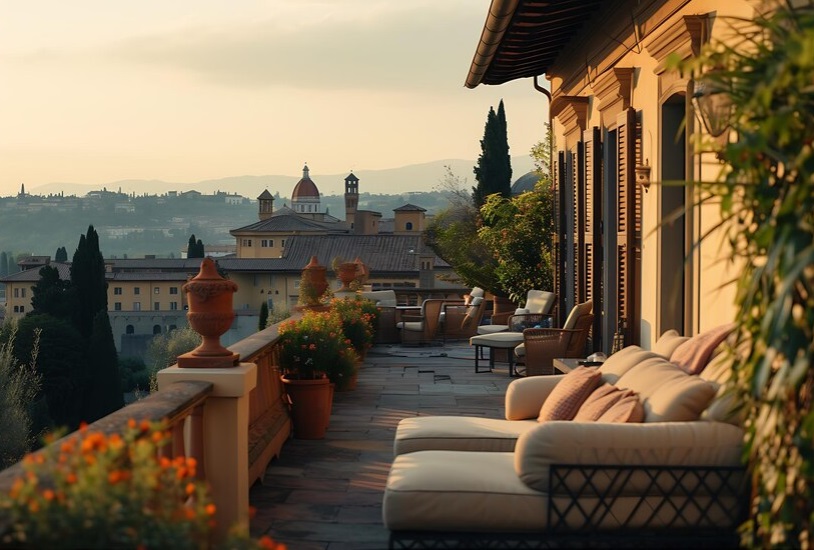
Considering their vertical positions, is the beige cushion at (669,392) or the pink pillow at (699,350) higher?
the pink pillow at (699,350)

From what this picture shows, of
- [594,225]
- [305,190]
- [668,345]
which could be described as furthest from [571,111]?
[305,190]

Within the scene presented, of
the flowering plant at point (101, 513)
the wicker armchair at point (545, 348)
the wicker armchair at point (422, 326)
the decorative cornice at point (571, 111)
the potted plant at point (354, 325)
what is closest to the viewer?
the flowering plant at point (101, 513)

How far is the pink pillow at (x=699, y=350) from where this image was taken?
166 inches

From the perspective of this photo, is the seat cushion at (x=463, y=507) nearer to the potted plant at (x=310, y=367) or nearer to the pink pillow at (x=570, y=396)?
the pink pillow at (x=570, y=396)

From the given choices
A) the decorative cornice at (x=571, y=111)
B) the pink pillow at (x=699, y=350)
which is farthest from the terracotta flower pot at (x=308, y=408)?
the decorative cornice at (x=571, y=111)

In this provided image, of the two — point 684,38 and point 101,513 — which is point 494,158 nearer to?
point 684,38

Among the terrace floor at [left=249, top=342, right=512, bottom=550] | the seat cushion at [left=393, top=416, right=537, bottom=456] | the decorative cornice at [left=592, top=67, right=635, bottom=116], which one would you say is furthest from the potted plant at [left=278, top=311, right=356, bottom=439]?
the decorative cornice at [left=592, top=67, right=635, bottom=116]

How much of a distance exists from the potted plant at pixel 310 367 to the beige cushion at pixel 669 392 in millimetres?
2915

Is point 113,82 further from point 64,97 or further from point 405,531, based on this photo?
point 405,531

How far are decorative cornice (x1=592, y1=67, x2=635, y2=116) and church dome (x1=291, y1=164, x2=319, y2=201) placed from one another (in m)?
125

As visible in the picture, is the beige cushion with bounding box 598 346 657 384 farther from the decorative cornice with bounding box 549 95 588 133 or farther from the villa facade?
the decorative cornice with bounding box 549 95 588 133

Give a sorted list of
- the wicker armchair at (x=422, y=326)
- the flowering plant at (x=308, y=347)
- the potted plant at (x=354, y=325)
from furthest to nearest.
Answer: the wicker armchair at (x=422, y=326) → the potted plant at (x=354, y=325) → the flowering plant at (x=308, y=347)

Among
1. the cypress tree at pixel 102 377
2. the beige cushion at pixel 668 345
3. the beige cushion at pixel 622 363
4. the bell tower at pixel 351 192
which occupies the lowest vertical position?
the cypress tree at pixel 102 377

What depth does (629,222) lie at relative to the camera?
298 inches
